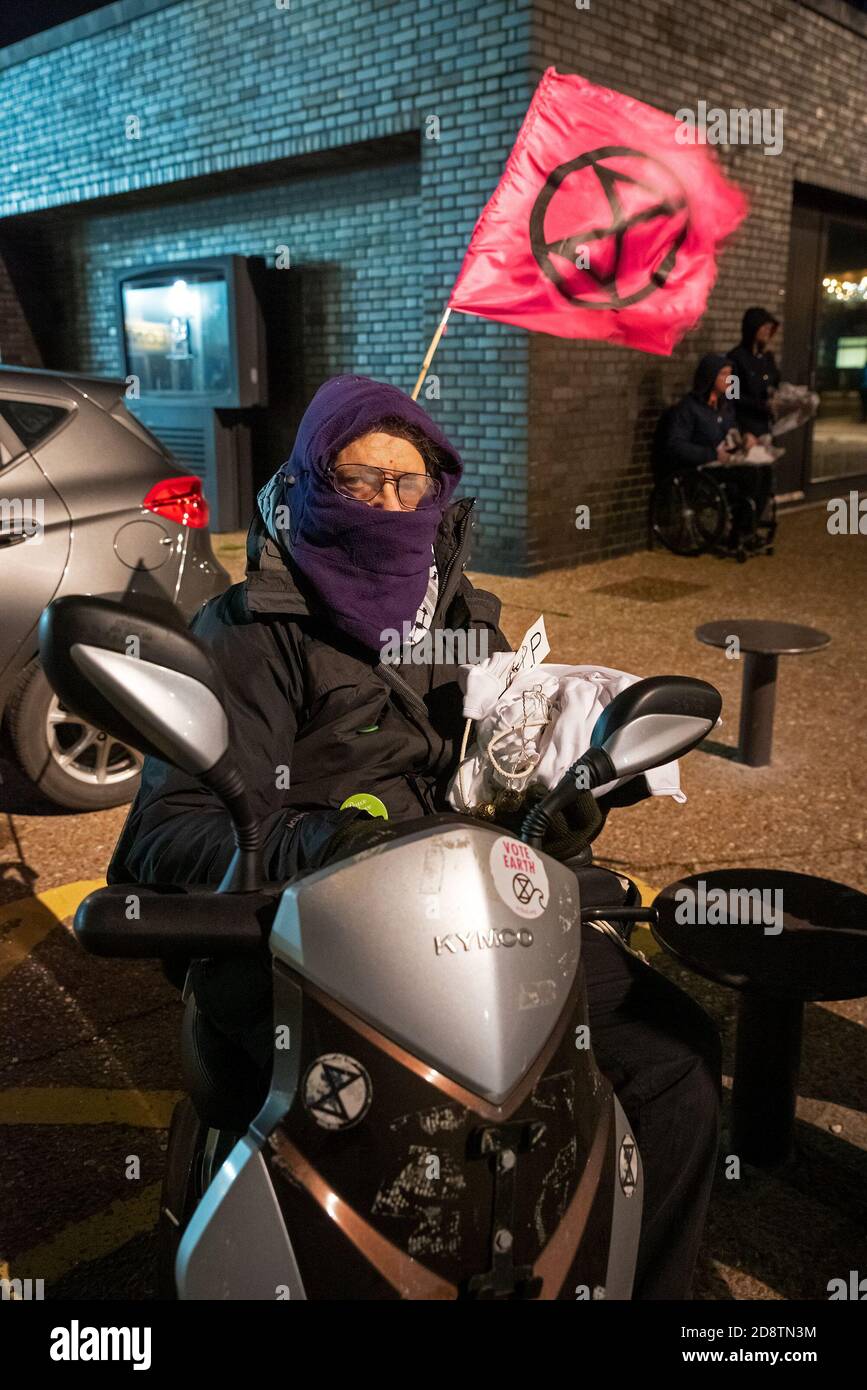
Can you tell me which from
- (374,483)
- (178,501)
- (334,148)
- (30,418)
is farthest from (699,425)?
(374,483)

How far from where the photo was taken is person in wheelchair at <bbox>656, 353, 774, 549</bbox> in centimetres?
1020

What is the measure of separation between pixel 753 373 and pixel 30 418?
7.98 m

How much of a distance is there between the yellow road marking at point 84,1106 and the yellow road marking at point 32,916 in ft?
2.24

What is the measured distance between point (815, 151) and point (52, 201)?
8.71 m

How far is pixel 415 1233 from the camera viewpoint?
46.3 inches

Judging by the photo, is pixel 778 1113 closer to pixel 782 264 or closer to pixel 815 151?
pixel 782 264

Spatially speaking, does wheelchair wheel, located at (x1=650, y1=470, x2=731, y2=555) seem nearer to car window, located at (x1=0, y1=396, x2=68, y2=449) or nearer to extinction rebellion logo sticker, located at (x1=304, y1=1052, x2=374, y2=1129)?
car window, located at (x1=0, y1=396, x2=68, y2=449)

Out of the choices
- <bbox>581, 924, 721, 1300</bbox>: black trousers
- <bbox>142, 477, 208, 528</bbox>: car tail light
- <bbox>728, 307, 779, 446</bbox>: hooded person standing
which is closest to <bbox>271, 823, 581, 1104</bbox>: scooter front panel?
<bbox>581, 924, 721, 1300</bbox>: black trousers

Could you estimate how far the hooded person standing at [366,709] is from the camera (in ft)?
5.69

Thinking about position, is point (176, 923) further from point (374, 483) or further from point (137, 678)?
point (374, 483)

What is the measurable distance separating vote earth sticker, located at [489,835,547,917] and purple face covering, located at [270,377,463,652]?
883mm

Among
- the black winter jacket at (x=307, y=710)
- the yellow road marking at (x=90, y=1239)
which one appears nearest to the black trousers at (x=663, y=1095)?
the black winter jacket at (x=307, y=710)

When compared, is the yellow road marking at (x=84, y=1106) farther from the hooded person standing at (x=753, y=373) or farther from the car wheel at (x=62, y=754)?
the hooded person standing at (x=753, y=373)

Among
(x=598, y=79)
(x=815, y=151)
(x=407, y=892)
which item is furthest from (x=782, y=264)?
(x=407, y=892)
